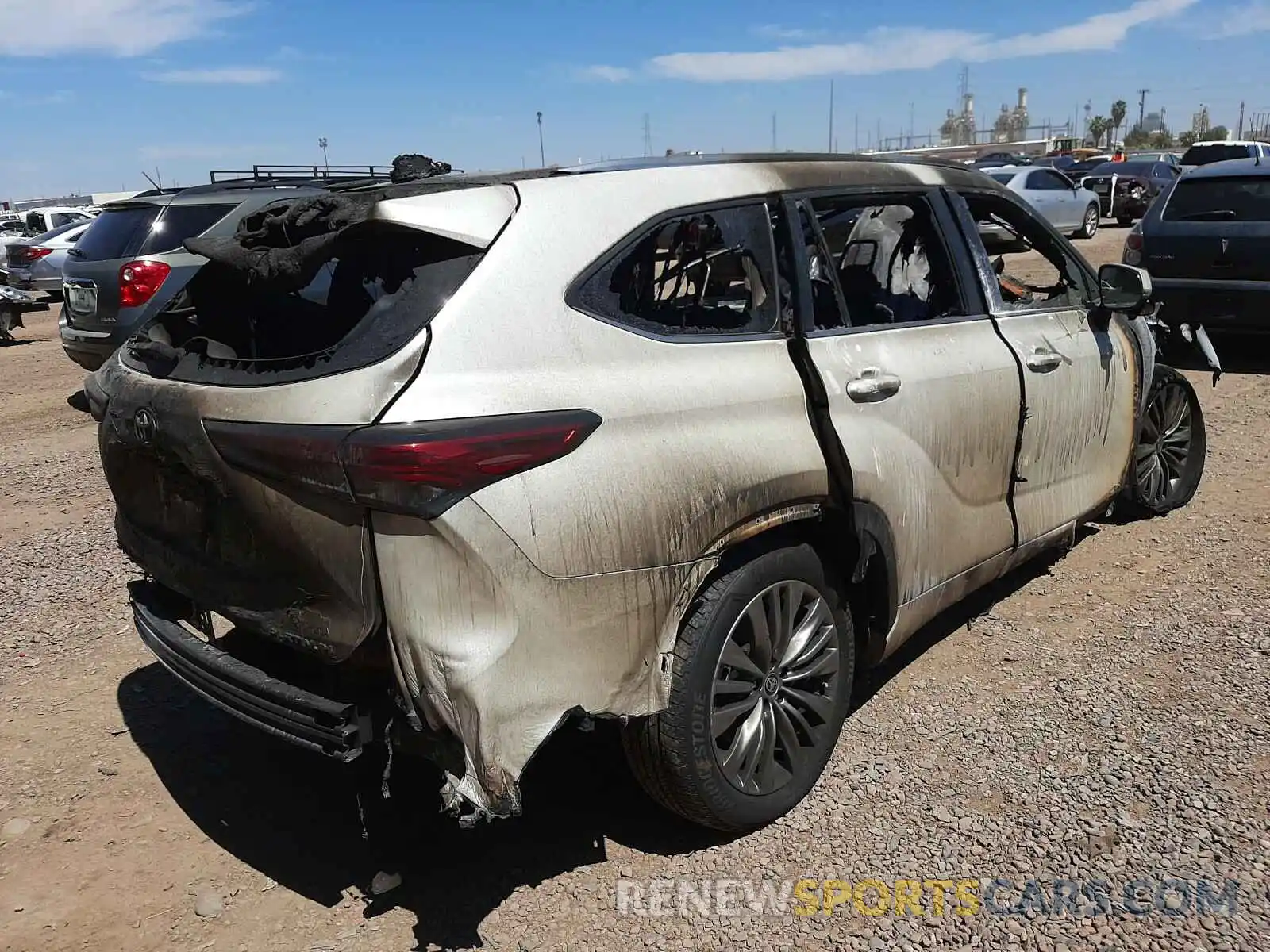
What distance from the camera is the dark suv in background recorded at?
357 inches

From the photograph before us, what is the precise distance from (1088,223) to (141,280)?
19.7m

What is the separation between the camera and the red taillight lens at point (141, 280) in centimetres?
909

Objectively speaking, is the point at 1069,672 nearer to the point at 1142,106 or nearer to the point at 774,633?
the point at 774,633

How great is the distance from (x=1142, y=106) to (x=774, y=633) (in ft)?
389

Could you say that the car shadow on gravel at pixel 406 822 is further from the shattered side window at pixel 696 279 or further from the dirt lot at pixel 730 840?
the shattered side window at pixel 696 279

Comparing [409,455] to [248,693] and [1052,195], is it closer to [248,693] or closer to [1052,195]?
[248,693]

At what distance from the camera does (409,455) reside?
231 cm

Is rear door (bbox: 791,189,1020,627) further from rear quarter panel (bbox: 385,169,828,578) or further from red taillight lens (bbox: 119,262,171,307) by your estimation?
red taillight lens (bbox: 119,262,171,307)

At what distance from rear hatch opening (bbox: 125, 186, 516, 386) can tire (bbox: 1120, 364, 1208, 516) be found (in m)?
3.93

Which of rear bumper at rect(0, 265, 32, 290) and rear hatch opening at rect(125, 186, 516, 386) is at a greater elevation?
rear hatch opening at rect(125, 186, 516, 386)

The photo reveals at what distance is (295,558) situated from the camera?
2.54 metres

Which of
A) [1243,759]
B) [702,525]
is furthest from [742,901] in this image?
[1243,759]

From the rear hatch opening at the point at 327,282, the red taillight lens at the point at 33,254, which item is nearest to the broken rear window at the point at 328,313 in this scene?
the rear hatch opening at the point at 327,282

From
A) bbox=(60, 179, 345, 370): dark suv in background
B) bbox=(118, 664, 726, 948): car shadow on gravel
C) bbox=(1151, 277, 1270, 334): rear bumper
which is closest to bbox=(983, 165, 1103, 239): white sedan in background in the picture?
bbox=(1151, 277, 1270, 334): rear bumper
